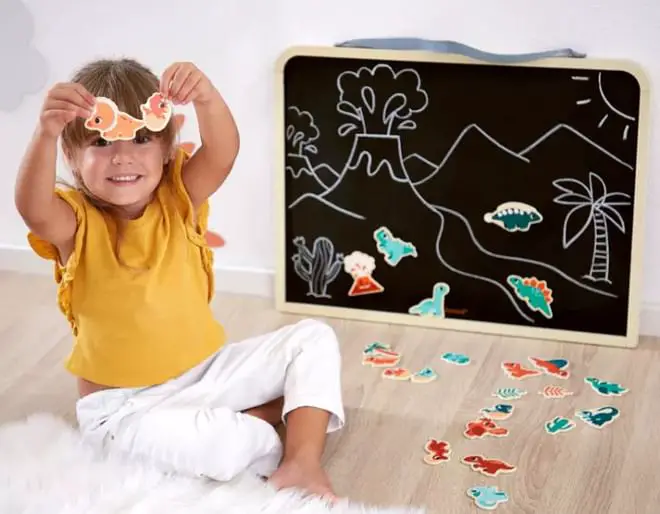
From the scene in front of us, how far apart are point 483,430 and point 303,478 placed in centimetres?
30

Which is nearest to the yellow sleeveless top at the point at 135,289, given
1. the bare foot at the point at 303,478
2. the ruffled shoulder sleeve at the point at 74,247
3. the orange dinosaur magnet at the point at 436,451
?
the ruffled shoulder sleeve at the point at 74,247

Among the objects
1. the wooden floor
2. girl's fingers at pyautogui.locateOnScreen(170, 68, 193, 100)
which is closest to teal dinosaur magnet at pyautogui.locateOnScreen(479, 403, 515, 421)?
the wooden floor

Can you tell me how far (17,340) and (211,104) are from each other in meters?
0.72

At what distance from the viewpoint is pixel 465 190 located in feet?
6.78

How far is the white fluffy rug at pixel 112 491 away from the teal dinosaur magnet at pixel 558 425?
0.31 meters

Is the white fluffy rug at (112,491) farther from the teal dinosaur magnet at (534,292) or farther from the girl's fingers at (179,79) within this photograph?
the teal dinosaur magnet at (534,292)

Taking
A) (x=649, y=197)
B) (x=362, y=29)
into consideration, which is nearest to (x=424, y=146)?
(x=362, y=29)

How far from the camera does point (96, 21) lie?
2197 millimetres

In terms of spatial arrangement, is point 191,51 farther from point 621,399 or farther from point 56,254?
point 621,399

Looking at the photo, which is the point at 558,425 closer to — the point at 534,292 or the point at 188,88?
the point at 534,292

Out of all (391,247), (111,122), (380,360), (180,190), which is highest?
(111,122)

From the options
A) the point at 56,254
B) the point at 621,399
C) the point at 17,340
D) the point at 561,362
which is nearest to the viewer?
the point at 56,254

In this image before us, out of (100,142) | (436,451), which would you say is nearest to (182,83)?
(100,142)

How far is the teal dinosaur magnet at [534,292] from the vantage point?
2.08 metres
